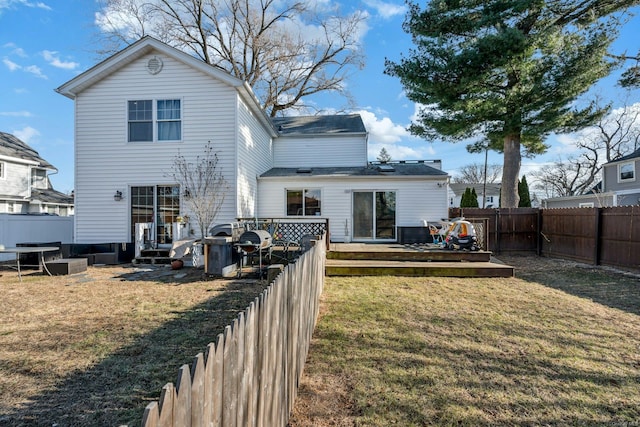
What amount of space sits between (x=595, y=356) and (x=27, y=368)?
20.0ft

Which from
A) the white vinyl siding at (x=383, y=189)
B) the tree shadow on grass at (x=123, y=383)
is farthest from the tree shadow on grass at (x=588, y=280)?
the tree shadow on grass at (x=123, y=383)

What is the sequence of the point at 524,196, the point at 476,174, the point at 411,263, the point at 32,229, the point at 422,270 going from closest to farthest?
the point at 422,270 → the point at 411,263 → the point at 32,229 → the point at 524,196 → the point at 476,174

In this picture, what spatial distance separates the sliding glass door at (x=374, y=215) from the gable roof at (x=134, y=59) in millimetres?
5815

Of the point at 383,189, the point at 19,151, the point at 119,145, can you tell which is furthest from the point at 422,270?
the point at 19,151

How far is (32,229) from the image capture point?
36.9ft

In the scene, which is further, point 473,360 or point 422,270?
point 422,270

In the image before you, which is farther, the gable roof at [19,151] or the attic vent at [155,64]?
the gable roof at [19,151]

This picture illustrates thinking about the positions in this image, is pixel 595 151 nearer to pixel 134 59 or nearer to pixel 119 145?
pixel 134 59

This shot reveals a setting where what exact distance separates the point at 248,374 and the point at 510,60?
14241 mm

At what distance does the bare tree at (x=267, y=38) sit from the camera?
20.1 meters

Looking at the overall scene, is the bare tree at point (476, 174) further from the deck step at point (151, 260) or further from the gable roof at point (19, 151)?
the gable roof at point (19, 151)

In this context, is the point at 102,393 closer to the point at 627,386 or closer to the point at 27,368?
the point at 27,368

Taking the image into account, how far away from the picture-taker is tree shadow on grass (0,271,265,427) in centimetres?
248

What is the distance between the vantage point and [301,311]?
312 cm
